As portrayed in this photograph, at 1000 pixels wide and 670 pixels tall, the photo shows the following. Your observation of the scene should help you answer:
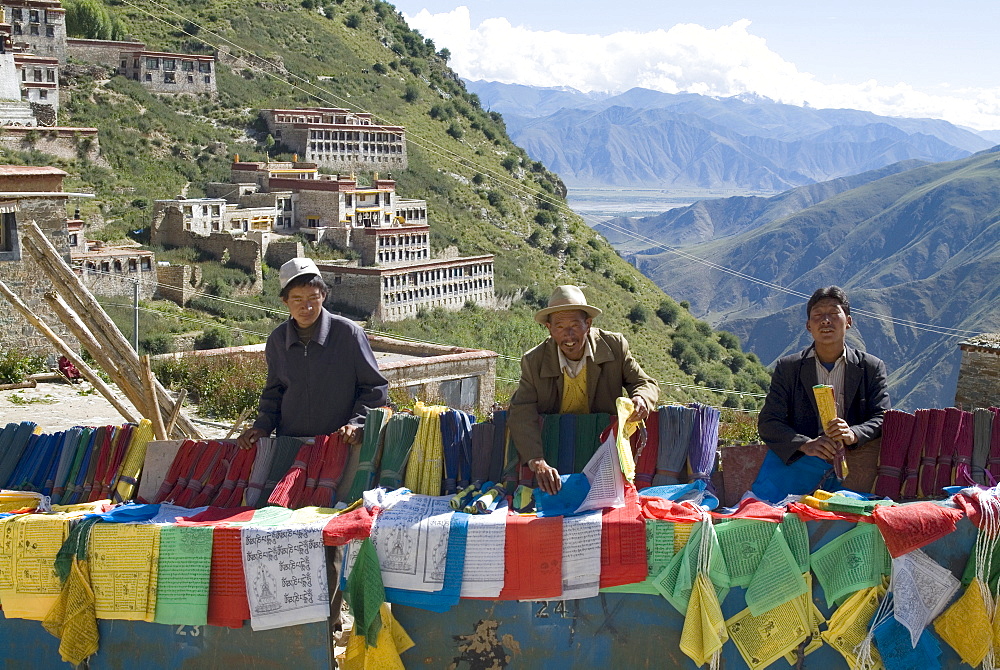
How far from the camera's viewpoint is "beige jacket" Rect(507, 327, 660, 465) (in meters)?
3.80

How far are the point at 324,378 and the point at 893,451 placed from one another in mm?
2060

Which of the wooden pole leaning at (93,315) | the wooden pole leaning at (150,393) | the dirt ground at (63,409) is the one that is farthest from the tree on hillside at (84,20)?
the wooden pole leaning at (150,393)

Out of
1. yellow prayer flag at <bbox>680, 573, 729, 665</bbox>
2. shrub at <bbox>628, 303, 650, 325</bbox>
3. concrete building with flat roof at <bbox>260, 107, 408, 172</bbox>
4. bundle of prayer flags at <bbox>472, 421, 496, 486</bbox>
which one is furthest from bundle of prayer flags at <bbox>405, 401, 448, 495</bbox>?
concrete building with flat roof at <bbox>260, 107, 408, 172</bbox>

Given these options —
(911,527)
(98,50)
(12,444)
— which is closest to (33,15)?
(98,50)

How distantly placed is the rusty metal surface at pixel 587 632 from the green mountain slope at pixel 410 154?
24088mm

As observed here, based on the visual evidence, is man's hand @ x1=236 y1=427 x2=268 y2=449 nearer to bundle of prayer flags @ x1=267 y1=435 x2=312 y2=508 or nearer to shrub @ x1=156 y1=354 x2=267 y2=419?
bundle of prayer flags @ x1=267 y1=435 x2=312 y2=508

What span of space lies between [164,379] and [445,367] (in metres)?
3.39

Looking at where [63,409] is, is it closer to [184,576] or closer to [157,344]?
[184,576]

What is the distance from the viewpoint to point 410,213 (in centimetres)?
5144

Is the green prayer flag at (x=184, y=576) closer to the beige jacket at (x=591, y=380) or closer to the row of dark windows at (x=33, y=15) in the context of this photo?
the beige jacket at (x=591, y=380)

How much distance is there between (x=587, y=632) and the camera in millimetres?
3342

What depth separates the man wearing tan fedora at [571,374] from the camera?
A: 3.74m

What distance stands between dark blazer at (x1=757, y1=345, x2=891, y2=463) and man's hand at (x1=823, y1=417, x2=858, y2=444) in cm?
10

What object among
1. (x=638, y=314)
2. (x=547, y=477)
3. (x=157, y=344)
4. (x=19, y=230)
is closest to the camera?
(x=547, y=477)
